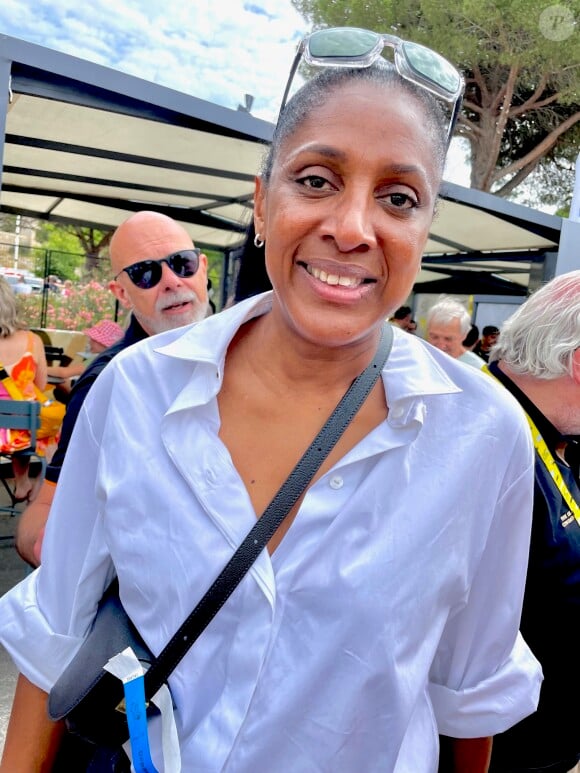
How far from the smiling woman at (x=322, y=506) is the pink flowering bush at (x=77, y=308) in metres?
13.7

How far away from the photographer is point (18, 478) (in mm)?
5262

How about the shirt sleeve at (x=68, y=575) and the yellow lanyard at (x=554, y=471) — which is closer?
the shirt sleeve at (x=68, y=575)

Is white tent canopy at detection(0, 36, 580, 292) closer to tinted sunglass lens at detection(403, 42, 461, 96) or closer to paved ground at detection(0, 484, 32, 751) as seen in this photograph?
tinted sunglass lens at detection(403, 42, 461, 96)

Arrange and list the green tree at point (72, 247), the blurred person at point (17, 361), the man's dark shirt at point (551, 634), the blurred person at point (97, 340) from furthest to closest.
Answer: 1. the green tree at point (72, 247)
2. the blurred person at point (97, 340)
3. the blurred person at point (17, 361)
4. the man's dark shirt at point (551, 634)

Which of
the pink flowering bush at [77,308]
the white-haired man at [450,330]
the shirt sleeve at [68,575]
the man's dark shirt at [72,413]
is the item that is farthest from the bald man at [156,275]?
the pink flowering bush at [77,308]

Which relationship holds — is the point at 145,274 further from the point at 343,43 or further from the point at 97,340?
the point at 97,340

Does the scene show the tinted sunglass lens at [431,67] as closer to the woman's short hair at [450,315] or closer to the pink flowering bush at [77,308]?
the woman's short hair at [450,315]

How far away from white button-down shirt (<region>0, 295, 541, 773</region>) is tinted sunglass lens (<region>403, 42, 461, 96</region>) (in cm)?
50

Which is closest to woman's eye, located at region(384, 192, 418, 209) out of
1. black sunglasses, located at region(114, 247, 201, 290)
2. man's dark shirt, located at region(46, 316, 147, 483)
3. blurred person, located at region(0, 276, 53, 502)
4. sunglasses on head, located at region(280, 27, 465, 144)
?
sunglasses on head, located at region(280, 27, 465, 144)

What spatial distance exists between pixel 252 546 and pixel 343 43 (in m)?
0.91

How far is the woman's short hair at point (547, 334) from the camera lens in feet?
6.64

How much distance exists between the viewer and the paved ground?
3011mm

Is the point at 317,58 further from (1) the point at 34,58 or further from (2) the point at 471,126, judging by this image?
(2) the point at 471,126

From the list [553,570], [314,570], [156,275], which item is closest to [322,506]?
[314,570]
